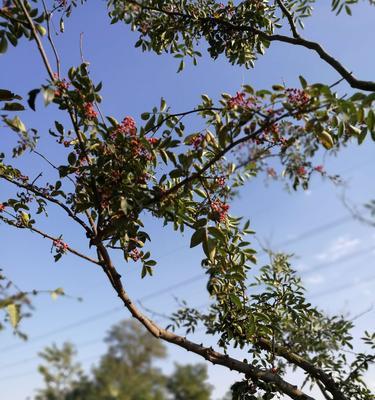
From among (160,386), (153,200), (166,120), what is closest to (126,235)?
(153,200)

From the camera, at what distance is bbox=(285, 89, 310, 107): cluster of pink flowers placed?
1.57m

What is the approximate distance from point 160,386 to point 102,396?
3.28 meters

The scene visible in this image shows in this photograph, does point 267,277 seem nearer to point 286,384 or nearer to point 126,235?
point 286,384

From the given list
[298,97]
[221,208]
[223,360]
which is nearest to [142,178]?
[221,208]

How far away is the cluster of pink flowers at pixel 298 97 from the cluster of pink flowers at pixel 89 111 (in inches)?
37.3

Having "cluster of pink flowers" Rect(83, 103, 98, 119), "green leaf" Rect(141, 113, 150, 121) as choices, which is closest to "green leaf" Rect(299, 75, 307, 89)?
"green leaf" Rect(141, 113, 150, 121)

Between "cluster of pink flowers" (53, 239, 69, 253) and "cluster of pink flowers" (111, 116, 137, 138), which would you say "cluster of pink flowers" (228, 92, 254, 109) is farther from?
"cluster of pink flowers" (53, 239, 69, 253)

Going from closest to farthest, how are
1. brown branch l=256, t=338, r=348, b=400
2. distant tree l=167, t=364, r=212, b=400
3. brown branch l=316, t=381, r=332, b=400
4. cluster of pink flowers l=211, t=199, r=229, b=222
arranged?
cluster of pink flowers l=211, t=199, r=229, b=222 → brown branch l=256, t=338, r=348, b=400 → brown branch l=316, t=381, r=332, b=400 → distant tree l=167, t=364, r=212, b=400

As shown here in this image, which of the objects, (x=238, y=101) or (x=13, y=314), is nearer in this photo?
(x=13, y=314)

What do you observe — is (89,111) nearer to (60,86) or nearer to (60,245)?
(60,86)

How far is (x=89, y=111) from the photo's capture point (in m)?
2.00

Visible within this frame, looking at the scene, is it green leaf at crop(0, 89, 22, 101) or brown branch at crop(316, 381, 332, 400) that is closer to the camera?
green leaf at crop(0, 89, 22, 101)

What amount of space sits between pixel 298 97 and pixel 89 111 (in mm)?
1002

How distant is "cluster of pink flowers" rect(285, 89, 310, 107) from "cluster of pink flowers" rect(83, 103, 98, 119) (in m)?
0.95
